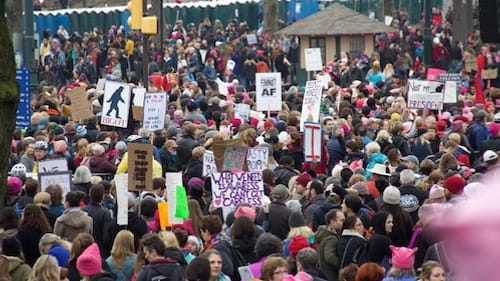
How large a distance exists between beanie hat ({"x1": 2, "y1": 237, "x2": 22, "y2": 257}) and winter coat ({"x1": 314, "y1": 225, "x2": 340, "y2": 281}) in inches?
88.9

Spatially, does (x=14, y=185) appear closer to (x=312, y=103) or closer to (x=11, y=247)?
(x=11, y=247)

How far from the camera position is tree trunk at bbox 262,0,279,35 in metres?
52.8

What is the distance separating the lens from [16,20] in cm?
3588

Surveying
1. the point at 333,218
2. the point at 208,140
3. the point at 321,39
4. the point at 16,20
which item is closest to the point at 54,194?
the point at 333,218

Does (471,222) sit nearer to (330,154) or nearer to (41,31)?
(330,154)

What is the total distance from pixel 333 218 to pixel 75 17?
171 feet

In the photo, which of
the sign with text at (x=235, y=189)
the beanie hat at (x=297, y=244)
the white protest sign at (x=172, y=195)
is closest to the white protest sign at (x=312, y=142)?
the sign with text at (x=235, y=189)

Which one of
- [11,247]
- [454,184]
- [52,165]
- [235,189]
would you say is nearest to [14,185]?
[52,165]

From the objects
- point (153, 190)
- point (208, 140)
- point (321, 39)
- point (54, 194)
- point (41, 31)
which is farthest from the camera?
point (41, 31)

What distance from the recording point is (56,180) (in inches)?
554

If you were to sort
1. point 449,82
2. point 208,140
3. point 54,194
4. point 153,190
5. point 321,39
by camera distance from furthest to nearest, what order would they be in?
point 321,39, point 449,82, point 208,140, point 153,190, point 54,194

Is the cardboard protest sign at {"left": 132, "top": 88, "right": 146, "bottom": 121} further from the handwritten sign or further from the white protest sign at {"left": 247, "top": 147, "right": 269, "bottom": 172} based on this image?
the handwritten sign

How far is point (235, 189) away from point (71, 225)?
175 centimetres

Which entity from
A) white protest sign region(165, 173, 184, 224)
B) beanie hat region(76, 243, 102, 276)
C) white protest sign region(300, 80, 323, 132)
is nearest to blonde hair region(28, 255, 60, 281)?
beanie hat region(76, 243, 102, 276)
